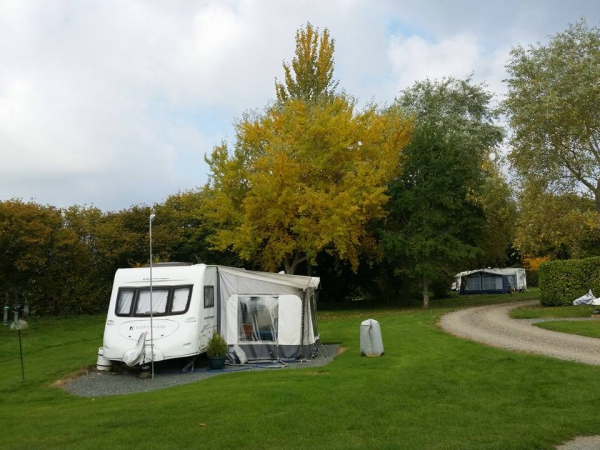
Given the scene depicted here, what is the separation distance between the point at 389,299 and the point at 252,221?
48.2 ft

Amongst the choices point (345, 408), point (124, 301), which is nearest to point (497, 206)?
point (124, 301)

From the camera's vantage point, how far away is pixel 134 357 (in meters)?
12.6

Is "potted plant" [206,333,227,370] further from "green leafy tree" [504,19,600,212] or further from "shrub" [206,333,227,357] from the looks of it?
"green leafy tree" [504,19,600,212]

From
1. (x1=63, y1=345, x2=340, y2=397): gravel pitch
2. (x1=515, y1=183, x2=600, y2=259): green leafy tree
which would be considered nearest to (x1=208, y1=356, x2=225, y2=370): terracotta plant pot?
(x1=63, y1=345, x2=340, y2=397): gravel pitch

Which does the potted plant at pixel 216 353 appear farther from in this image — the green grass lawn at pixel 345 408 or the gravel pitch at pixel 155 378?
the green grass lawn at pixel 345 408

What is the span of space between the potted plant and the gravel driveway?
6651 millimetres

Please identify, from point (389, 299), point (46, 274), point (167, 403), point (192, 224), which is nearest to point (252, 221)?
point (192, 224)

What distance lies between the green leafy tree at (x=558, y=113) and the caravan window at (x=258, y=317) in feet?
49.4

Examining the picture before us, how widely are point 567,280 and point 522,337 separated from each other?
11924mm

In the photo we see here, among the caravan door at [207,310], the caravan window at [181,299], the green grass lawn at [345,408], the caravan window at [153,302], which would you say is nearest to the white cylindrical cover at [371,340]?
the green grass lawn at [345,408]

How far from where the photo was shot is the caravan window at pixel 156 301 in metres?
13.6

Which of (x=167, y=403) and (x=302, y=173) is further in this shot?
(x=302, y=173)

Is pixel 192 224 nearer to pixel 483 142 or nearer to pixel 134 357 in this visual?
pixel 483 142

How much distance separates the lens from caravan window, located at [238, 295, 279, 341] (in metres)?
14.5
